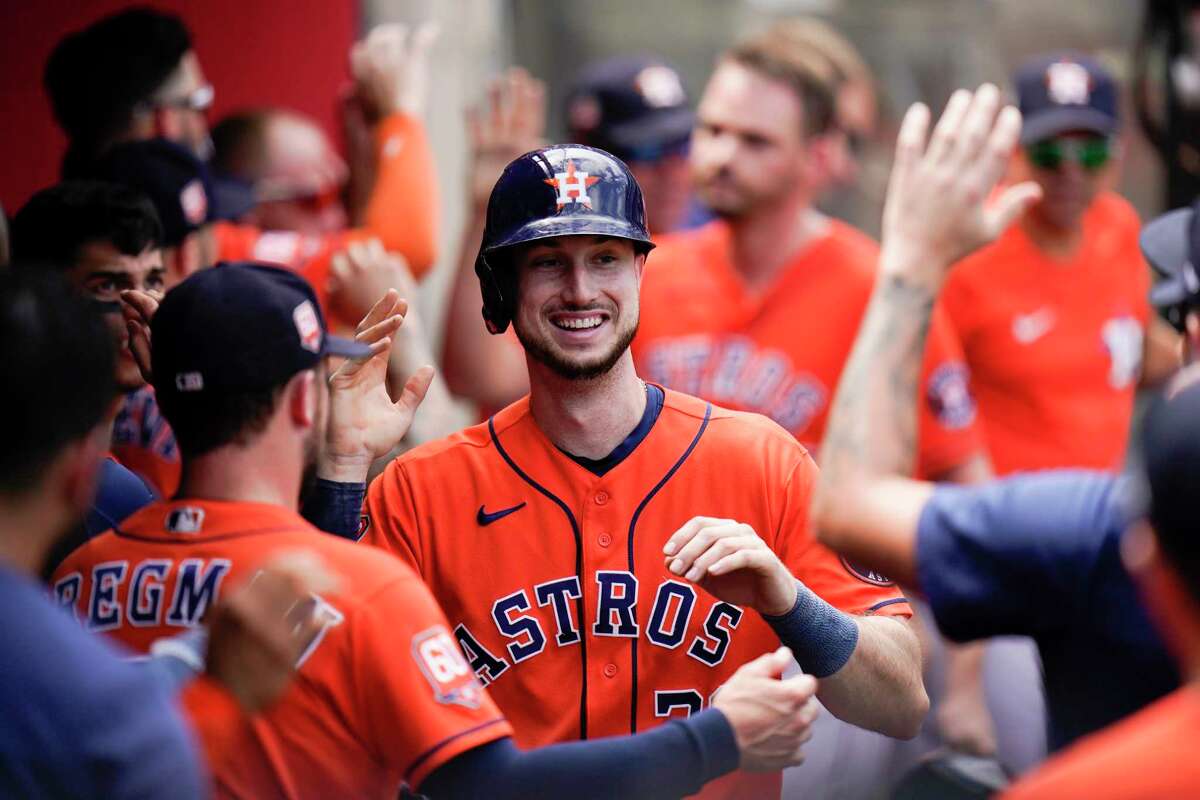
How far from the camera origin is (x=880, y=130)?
1162 cm

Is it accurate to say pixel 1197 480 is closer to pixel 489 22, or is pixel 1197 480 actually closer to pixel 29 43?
pixel 29 43

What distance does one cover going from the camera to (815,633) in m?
3.05

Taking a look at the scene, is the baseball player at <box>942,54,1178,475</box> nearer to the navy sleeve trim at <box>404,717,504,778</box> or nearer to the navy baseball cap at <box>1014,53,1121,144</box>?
the navy baseball cap at <box>1014,53,1121,144</box>

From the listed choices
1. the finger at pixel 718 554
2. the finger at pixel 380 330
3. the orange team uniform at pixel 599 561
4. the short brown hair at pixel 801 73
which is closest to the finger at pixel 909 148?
the finger at pixel 718 554

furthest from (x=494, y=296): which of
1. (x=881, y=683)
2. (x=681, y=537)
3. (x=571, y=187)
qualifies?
(x=881, y=683)

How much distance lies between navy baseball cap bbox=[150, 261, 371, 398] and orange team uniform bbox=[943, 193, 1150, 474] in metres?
3.36

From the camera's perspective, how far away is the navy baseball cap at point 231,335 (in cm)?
295

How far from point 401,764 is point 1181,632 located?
1.26 meters

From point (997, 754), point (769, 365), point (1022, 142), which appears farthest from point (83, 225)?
point (1022, 142)

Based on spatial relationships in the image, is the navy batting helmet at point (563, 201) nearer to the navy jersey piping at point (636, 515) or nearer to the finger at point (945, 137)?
the navy jersey piping at point (636, 515)

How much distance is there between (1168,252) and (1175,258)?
0.05 m

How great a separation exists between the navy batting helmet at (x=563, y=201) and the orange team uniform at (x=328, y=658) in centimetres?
86

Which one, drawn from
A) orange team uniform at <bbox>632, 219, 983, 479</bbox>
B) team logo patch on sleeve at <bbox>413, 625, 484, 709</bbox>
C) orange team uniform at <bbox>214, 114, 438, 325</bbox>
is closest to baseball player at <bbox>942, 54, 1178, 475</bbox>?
orange team uniform at <bbox>632, 219, 983, 479</bbox>

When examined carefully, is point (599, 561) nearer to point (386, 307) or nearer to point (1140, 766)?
point (386, 307)
